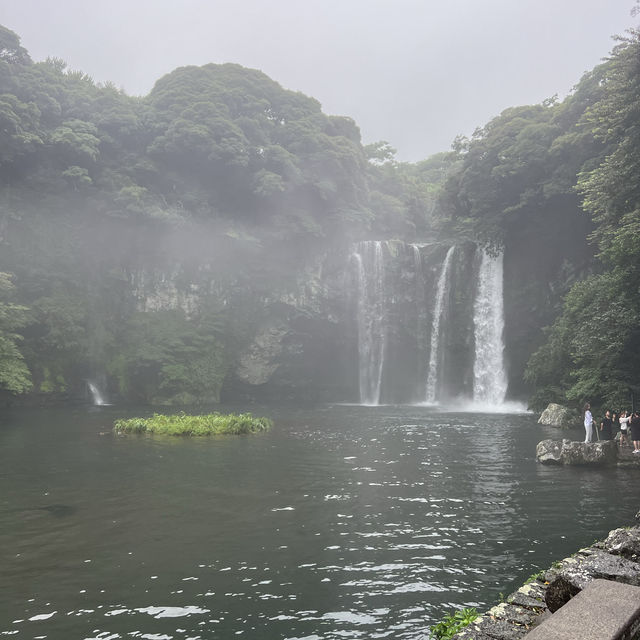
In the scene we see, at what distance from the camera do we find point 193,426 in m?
21.4

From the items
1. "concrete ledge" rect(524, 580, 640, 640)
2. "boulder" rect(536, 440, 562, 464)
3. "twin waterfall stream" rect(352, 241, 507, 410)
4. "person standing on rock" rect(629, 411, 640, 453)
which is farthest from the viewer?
"twin waterfall stream" rect(352, 241, 507, 410)

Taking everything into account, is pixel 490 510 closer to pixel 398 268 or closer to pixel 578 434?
pixel 578 434

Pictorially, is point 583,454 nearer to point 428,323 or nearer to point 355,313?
point 428,323

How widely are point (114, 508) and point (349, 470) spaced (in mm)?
6026

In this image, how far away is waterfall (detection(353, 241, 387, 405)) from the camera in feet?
139

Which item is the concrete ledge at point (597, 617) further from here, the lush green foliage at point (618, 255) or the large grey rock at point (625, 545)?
the lush green foliage at point (618, 255)

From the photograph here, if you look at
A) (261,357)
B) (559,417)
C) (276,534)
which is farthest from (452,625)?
(261,357)

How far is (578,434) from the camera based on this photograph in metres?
21.5

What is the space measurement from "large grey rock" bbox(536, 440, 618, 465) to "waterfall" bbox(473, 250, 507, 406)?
21.5 metres

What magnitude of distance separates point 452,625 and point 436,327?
118 ft

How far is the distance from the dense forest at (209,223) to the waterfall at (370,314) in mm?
2194

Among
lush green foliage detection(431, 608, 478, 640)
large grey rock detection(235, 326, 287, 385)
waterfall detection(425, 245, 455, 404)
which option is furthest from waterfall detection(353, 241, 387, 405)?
lush green foliage detection(431, 608, 478, 640)

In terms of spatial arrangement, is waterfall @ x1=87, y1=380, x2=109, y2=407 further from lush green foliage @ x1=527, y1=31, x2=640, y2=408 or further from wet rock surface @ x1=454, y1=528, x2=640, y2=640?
wet rock surface @ x1=454, y1=528, x2=640, y2=640

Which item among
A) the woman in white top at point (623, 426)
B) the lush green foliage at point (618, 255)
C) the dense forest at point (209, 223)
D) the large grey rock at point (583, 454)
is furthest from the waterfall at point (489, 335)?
the large grey rock at point (583, 454)
